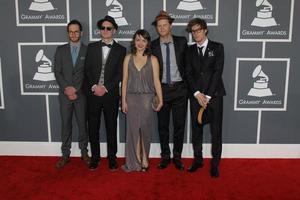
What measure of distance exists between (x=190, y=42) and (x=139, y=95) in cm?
101

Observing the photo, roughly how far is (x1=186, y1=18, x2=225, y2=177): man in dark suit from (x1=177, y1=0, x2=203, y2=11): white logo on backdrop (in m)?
0.51

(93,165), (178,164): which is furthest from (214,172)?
(93,165)

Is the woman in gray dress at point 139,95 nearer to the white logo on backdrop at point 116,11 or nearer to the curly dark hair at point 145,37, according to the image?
the curly dark hair at point 145,37

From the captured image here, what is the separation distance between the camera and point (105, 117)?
14.3 ft

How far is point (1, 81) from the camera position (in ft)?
15.8

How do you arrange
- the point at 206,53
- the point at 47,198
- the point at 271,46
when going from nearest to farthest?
the point at 47,198 → the point at 206,53 → the point at 271,46

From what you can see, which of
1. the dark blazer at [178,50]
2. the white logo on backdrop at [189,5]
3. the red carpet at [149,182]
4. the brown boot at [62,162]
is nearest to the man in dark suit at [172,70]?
the dark blazer at [178,50]

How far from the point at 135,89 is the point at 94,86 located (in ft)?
1.58

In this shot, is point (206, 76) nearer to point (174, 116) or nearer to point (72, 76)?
point (174, 116)

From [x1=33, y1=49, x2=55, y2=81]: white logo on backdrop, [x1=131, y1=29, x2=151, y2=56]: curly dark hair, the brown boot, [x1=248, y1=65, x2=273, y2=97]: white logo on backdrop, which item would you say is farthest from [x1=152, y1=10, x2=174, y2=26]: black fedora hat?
the brown boot

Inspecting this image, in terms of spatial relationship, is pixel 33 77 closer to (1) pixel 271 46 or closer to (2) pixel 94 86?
(2) pixel 94 86

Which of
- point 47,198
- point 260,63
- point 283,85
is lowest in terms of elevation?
point 47,198

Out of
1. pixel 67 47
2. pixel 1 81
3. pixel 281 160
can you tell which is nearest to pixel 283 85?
pixel 281 160

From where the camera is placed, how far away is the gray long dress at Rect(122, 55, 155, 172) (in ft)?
13.8
